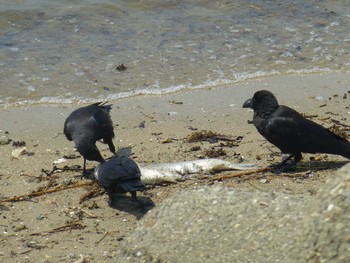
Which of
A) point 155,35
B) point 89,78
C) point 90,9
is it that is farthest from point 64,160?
point 90,9

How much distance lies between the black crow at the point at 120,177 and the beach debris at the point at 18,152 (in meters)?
1.51

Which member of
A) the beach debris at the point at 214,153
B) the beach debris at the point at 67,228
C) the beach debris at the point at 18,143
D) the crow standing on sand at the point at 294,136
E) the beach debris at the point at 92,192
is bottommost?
the beach debris at the point at 18,143

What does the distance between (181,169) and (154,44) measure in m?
5.04

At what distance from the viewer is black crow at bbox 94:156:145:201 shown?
Answer: 20.5ft

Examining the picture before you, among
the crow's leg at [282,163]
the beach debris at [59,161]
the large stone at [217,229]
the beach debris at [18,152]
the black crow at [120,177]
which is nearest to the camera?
the large stone at [217,229]

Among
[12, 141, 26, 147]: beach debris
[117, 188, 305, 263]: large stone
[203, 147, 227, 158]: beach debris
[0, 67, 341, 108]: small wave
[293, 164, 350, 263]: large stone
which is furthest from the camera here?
[0, 67, 341, 108]: small wave

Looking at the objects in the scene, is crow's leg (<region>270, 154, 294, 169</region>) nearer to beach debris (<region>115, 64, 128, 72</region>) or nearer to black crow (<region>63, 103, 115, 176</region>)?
black crow (<region>63, 103, 115, 176</region>)

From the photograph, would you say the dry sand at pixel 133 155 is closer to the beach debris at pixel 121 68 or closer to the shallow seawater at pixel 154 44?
the shallow seawater at pixel 154 44

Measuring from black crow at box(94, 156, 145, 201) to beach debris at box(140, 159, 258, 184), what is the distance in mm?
320

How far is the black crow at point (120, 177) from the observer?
6.24 metres

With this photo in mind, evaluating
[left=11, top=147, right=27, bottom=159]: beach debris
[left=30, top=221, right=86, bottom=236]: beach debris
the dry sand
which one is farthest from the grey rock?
[left=11, top=147, right=27, bottom=159]: beach debris

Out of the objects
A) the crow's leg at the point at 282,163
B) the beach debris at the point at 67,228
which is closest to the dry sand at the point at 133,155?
the beach debris at the point at 67,228

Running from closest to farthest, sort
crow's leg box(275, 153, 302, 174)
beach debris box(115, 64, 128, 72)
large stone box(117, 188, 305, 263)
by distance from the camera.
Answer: large stone box(117, 188, 305, 263)
crow's leg box(275, 153, 302, 174)
beach debris box(115, 64, 128, 72)

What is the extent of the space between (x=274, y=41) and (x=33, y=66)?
3.69m
